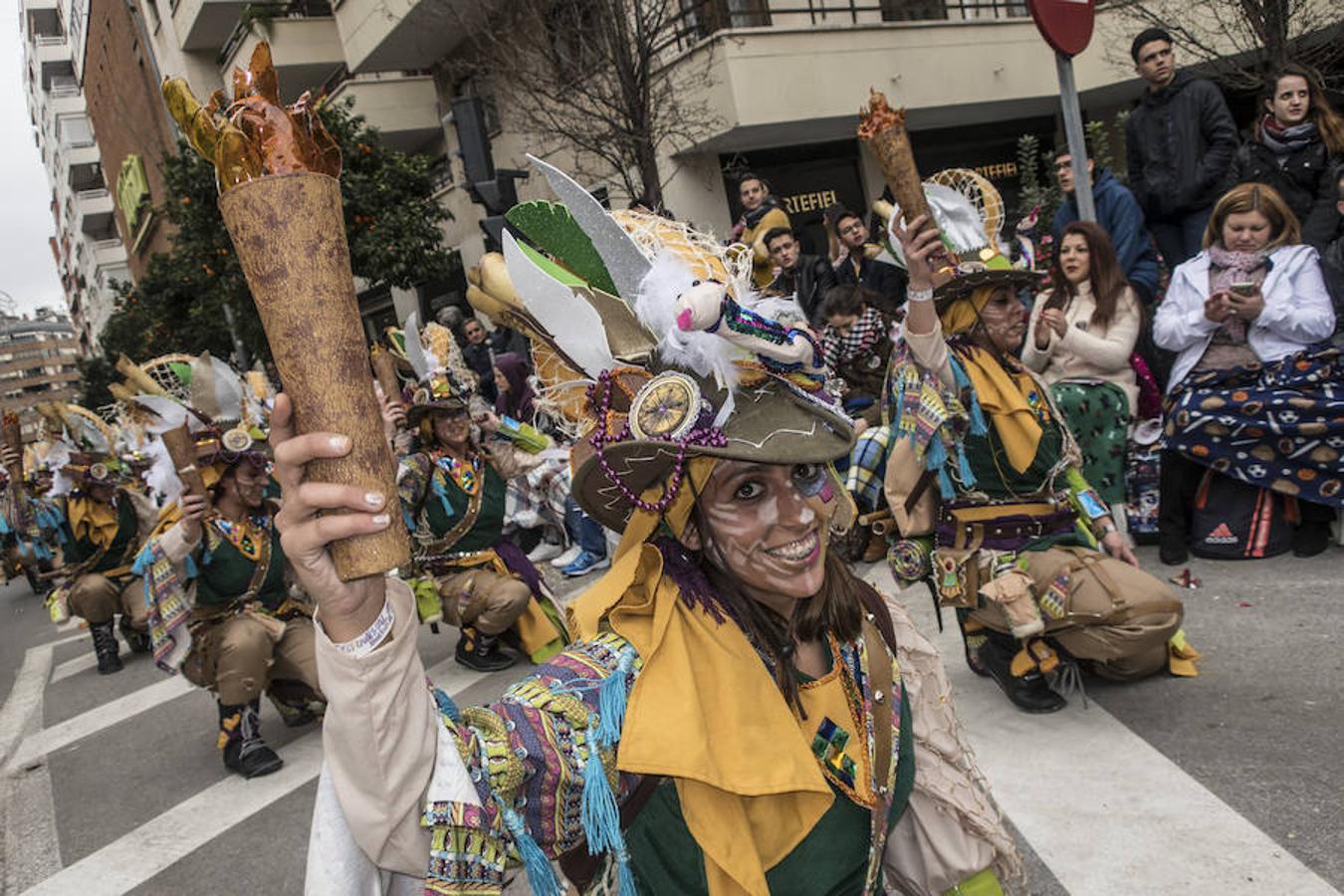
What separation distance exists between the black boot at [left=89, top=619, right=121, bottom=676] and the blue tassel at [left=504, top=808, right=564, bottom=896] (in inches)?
335

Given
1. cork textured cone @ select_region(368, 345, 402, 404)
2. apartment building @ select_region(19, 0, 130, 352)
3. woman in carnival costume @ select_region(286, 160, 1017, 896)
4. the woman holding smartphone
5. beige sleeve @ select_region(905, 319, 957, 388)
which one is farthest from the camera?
apartment building @ select_region(19, 0, 130, 352)

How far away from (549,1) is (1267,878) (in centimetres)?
964

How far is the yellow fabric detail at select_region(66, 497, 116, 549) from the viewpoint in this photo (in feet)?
28.0

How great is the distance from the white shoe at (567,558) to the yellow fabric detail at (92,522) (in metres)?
4.09

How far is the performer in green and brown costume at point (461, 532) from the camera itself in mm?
5645

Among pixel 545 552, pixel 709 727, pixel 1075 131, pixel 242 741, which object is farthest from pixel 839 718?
pixel 545 552

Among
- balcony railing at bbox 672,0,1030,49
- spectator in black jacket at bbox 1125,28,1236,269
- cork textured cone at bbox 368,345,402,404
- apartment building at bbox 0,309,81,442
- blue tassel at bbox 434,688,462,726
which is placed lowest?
blue tassel at bbox 434,688,462,726

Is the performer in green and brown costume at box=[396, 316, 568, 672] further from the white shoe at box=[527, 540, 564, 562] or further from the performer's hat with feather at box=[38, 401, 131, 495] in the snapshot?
the performer's hat with feather at box=[38, 401, 131, 495]

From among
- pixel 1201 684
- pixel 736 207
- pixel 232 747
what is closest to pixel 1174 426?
pixel 1201 684

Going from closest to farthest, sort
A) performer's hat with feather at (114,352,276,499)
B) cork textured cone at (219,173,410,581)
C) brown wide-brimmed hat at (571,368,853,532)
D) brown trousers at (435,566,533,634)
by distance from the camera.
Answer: cork textured cone at (219,173,410,581) < brown wide-brimmed hat at (571,368,853,532) < performer's hat with feather at (114,352,276,499) < brown trousers at (435,566,533,634)

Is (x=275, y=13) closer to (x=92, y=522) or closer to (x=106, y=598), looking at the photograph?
(x=92, y=522)

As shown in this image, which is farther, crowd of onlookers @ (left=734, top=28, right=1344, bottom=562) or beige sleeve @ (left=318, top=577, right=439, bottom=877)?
crowd of onlookers @ (left=734, top=28, right=1344, bottom=562)

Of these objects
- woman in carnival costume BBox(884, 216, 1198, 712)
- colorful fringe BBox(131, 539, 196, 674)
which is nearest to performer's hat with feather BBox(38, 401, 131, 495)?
colorful fringe BBox(131, 539, 196, 674)

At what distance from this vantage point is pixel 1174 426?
512cm
